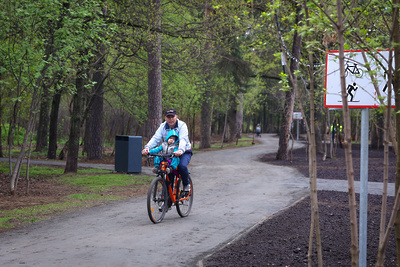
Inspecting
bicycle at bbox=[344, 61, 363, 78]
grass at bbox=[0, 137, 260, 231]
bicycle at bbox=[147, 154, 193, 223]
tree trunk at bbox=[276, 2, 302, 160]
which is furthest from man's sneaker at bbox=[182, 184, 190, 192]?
tree trunk at bbox=[276, 2, 302, 160]

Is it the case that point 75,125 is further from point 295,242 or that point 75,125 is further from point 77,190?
point 295,242

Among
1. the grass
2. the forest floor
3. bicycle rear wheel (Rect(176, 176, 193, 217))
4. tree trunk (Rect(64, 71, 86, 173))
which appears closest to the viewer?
the forest floor

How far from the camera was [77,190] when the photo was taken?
45.6ft

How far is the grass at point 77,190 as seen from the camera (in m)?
9.71

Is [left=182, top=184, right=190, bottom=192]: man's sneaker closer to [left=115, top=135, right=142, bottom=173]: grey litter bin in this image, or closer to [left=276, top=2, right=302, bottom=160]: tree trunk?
[left=115, top=135, right=142, bottom=173]: grey litter bin

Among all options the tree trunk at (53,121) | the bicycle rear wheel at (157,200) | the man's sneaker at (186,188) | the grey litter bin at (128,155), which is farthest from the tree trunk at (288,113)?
the bicycle rear wheel at (157,200)

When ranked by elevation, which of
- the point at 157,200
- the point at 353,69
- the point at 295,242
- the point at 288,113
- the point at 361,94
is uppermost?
the point at 288,113

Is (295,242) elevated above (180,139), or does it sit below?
below

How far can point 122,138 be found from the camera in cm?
1911

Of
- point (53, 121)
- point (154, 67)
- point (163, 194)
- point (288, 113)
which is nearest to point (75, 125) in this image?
point (154, 67)

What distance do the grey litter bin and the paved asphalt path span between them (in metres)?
5.30

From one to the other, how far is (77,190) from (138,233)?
20.5ft

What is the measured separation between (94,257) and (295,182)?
451 inches

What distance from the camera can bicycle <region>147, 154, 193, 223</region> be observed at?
889 cm
